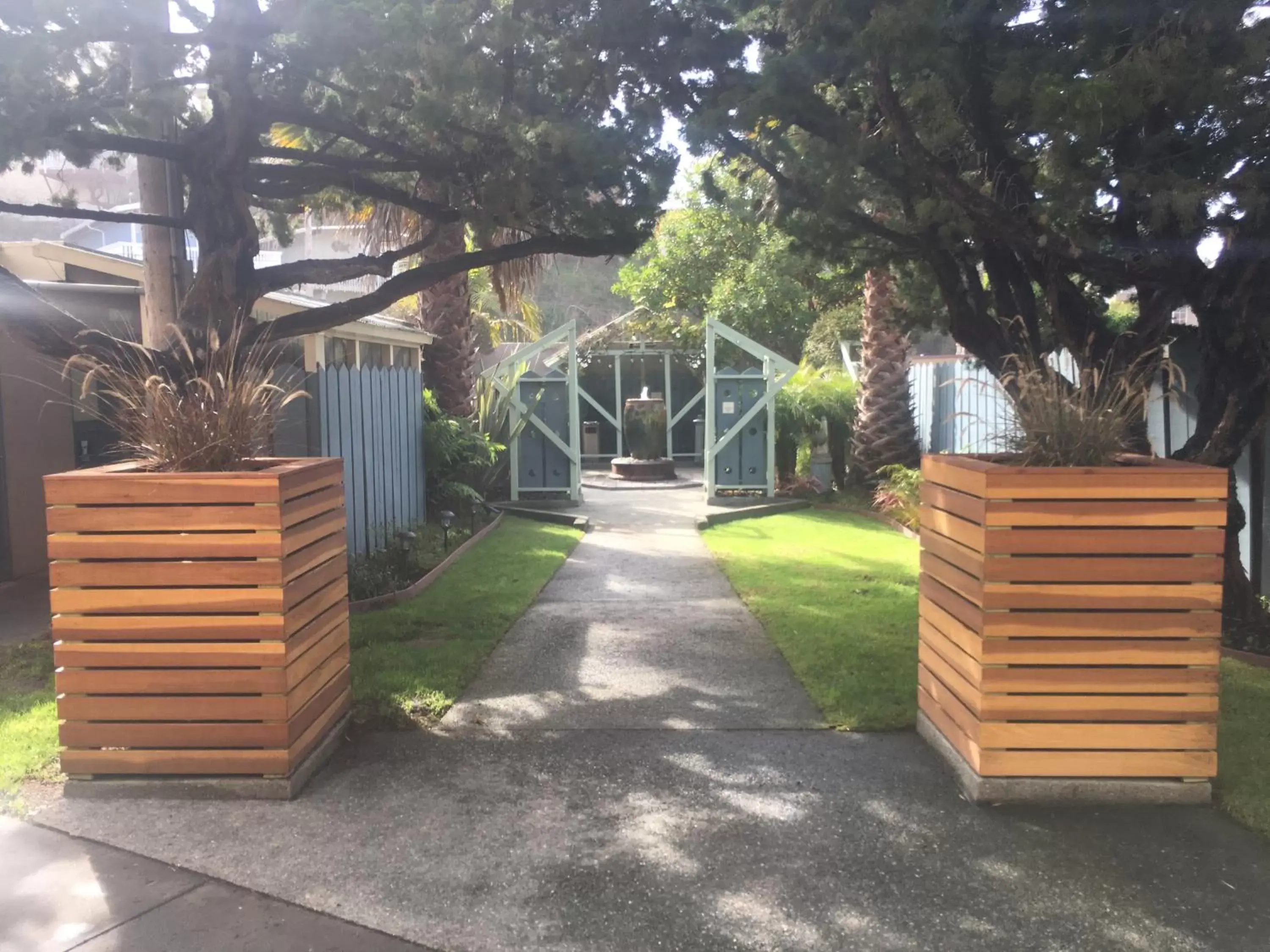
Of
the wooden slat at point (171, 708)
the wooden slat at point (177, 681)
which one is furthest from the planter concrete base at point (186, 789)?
the wooden slat at point (177, 681)

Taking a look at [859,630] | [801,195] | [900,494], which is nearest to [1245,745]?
[859,630]

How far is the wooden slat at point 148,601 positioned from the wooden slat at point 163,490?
0.38m

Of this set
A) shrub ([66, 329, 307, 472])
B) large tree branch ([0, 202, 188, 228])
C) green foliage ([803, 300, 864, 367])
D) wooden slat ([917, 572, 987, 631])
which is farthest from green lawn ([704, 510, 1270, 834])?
green foliage ([803, 300, 864, 367])

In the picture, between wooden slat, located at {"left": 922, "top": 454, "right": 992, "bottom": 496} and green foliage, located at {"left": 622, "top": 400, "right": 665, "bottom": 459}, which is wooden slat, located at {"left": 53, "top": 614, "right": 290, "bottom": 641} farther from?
green foliage, located at {"left": 622, "top": 400, "right": 665, "bottom": 459}

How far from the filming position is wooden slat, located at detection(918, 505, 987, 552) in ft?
13.9

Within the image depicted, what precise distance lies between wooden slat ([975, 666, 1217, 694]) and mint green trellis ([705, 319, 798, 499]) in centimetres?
1031

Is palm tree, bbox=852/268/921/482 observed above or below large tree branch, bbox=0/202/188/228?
below

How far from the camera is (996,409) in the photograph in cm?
1119

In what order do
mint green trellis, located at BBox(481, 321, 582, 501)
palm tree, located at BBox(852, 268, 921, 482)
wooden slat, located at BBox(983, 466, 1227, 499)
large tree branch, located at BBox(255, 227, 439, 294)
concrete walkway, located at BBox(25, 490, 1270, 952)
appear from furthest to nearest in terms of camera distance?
palm tree, located at BBox(852, 268, 921, 482)
mint green trellis, located at BBox(481, 321, 582, 501)
large tree branch, located at BBox(255, 227, 439, 294)
wooden slat, located at BBox(983, 466, 1227, 499)
concrete walkway, located at BBox(25, 490, 1270, 952)

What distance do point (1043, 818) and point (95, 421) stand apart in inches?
379

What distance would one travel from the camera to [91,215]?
6.52 m

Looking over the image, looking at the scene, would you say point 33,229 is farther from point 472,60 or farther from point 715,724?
point 715,724

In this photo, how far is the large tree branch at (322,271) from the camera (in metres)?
6.55

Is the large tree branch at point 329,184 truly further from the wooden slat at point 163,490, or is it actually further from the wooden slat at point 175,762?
the wooden slat at point 175,762
